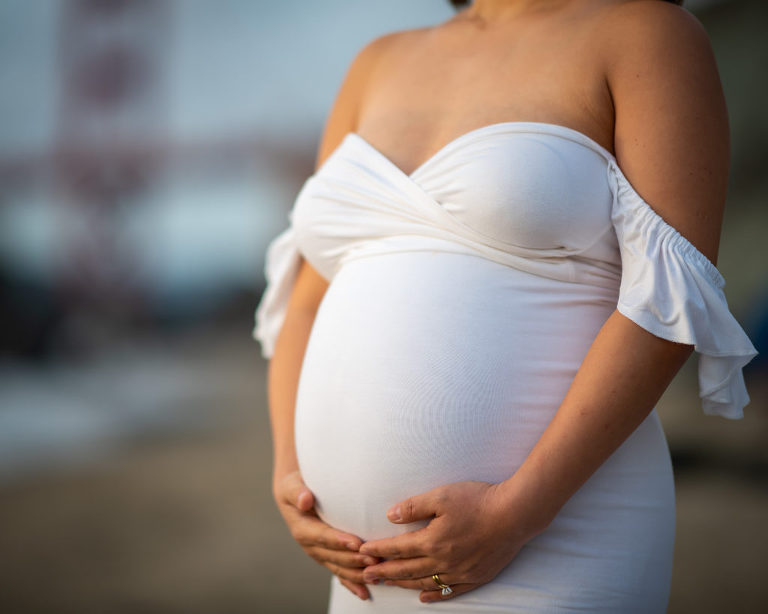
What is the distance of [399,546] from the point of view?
32.7 inches

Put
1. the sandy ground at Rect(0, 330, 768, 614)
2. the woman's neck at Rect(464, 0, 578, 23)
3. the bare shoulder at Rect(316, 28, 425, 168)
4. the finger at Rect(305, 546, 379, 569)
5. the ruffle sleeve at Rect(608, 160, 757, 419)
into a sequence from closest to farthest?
1. the ruffle sleeve at Rect(608, 160, 757, 419)
2. the finger at Rect(305, 546, 379, 569)
3. the woman's neck at Rect(464, 0, 578, 23)
4. the bare shoulder at Rect(316, 28, 425, 168)
5. the sandy ground at Rect(0, 330, 768, 614)

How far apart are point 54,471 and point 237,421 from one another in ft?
6.45

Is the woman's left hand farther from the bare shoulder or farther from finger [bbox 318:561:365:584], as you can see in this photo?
the bare shoulder

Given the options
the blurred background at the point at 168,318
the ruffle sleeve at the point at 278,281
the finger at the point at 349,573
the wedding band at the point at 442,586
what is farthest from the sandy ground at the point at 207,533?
the wedding band at the point at 442,586

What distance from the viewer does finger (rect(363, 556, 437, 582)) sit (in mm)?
819

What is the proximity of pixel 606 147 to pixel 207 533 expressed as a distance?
313 cm

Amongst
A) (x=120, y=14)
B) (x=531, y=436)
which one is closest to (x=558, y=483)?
(x=531, y=436)

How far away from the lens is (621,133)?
846 millimetres

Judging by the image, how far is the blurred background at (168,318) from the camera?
3076 mm

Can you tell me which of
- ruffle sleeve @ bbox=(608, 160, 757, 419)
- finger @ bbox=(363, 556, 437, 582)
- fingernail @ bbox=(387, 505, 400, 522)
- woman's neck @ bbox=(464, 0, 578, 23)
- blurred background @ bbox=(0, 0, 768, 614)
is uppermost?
woman's neck @ bbox=(464, 0, 578, 23)

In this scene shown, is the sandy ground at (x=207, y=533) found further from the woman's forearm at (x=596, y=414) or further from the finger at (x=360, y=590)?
the woman's forearm at (x=596, y=414)

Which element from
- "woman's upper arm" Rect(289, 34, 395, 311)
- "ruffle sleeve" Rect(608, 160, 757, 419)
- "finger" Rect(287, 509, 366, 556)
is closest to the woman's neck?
"woman's upper arm" Rect(289, 34, 395, 311)

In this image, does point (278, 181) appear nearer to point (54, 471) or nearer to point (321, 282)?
point (54, 471)

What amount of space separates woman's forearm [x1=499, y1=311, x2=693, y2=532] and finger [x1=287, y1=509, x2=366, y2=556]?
0.76 ft
